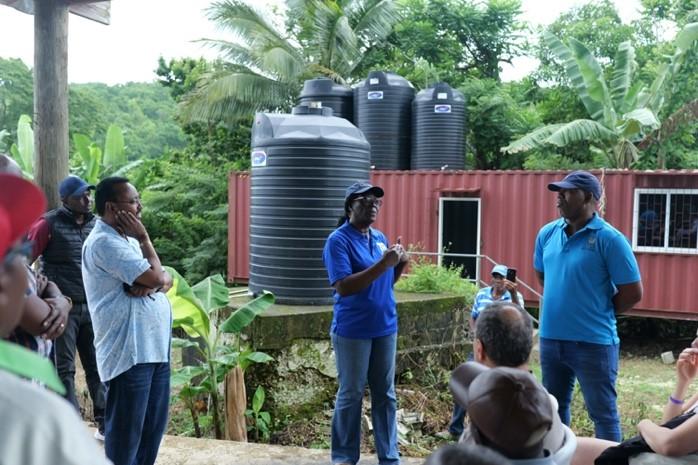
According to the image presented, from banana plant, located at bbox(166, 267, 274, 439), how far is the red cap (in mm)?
4452

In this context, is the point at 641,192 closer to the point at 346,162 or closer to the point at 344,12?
the point at 346,162

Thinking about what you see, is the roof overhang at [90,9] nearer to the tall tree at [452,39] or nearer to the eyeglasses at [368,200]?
the eyeglasses at [368,200]

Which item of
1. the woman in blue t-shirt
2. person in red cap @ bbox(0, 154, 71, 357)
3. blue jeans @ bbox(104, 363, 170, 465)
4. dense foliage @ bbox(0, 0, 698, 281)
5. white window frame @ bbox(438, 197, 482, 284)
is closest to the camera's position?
person in red cap @ bbox(0, 154, 71, 357)

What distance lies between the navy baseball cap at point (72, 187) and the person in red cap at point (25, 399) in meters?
4.05

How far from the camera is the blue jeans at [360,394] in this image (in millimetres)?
3881

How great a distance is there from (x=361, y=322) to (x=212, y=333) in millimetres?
2076

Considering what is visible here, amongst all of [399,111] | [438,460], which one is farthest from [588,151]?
[438,460]

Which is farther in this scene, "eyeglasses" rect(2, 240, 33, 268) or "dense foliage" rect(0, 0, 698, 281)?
"dense foliage" rect(0, 0, 698, 281)

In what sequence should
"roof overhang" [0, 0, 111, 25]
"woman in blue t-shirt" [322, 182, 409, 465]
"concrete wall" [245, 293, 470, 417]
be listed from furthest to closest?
"concrete wall" [245, 293, 470, 417] < "roof overhang" [0, 0, 111, 25] < "woman in blue t-shirt" [322, 182, 409, 465]

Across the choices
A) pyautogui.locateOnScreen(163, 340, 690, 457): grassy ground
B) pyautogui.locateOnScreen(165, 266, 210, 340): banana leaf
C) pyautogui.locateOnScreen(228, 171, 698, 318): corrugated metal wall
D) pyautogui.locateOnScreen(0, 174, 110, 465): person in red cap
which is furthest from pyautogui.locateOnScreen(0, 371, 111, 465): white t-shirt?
pyautogui.locateOnScreen(228, 171, 698, 318): corrugated metal wall

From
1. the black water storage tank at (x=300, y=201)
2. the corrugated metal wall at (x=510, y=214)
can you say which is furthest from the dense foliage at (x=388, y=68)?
the black water storage tank at (x=300, y=201)

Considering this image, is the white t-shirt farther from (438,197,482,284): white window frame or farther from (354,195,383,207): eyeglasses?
(438,197,482,284): white window frame

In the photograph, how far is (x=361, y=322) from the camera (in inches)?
152

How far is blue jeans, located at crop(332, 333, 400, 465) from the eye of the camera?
3.88 metres
